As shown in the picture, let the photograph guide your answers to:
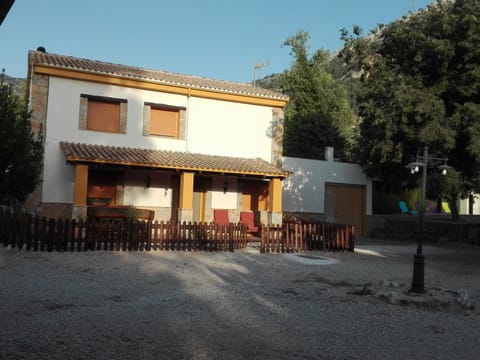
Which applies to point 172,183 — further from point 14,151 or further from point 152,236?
point 14,151

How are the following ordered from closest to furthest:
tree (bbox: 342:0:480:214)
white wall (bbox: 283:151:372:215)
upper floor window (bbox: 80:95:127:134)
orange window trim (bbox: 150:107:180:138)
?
tree (bbox: 342:0:480:214) → upper floor window (bbox: 80:95:127:134) → orange window trim (bbox: 150:107:180:138) → white wall (bbox: 283:151:372:215)

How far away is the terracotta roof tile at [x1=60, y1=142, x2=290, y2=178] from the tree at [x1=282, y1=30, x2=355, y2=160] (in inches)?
469

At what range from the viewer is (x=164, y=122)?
18297 millimetres

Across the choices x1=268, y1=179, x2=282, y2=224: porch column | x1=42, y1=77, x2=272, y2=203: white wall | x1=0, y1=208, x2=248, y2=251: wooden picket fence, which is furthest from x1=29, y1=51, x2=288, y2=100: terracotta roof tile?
x1=0, y1=208, x2=248, y2=251: wooden picket fence

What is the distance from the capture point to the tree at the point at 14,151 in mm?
10297

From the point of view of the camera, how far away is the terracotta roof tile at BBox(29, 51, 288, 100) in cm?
1655

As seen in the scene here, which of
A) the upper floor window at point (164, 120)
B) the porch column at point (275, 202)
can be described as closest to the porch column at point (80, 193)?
the upper floor window at point (164, 120)

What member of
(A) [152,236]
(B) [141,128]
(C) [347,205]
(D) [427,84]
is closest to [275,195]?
(C) [347,205]

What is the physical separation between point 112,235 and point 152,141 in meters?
6.24

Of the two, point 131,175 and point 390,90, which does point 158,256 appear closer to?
point 131,175

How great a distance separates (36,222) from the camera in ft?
38.0

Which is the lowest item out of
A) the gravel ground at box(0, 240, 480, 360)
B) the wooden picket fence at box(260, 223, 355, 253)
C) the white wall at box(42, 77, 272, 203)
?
the gravel ground at box(0, 240, 480, 360)

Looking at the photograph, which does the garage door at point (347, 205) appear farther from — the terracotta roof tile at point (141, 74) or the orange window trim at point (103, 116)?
the orange window trim at point (103, 116)

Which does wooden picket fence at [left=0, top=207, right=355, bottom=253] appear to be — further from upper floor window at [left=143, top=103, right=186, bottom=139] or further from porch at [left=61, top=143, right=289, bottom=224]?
upper floor window at [left=143, top=103, right=186, bottom=139]
